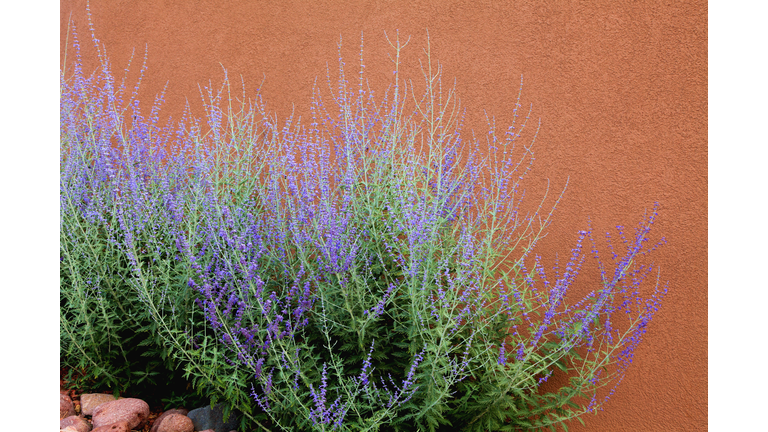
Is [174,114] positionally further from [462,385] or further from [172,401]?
[462,385]

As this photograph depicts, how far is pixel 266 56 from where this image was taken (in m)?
4.96

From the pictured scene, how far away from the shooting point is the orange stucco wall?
3066 millimetres

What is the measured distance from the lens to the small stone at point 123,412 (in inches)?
121

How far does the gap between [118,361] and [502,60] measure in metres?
3.03

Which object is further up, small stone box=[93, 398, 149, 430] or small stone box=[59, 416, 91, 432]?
small stone box=[93, 398, 149, 430]

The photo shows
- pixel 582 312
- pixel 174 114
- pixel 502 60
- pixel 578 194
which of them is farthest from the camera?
pixel 174 114

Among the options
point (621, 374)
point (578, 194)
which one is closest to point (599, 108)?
Answer: point (578, 194)

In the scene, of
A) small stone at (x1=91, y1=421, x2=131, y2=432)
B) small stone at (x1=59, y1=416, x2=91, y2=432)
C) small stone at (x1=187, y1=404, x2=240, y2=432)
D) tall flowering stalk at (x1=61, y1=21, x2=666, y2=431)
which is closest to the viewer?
tall flowering stalk at (x1=61, y1=21, x2=666, y2=431)

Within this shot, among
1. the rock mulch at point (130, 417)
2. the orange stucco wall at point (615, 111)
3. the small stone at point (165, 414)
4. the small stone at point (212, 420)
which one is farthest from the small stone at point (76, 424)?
the orange stucco wall at point (615, 111)

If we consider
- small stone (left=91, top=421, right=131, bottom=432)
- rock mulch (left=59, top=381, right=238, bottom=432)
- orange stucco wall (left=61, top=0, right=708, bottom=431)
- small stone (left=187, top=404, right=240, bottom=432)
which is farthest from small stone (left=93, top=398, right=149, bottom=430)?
orange stucco wall (left=61, top=0, right=708, bottom=431)

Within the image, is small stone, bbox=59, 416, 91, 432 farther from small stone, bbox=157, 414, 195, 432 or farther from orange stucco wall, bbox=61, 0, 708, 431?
orange stucco wall, bbox=61, 0, 708, 431

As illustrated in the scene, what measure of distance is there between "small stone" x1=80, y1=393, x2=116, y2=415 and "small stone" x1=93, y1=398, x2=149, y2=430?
0.28 ft

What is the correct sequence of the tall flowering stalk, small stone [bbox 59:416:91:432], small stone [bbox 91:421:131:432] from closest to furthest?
1. the tall flowering stalk
2. small stone [bbox 91:421:131:432]
3. small stone [bbox 59:416:91:432]

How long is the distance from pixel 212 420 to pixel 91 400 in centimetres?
76
